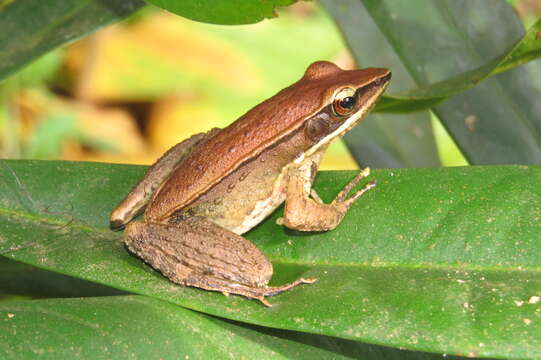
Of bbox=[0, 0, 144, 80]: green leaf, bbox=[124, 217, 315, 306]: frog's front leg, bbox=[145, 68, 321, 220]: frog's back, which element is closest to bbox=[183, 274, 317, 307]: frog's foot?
bbox=[124, 217, 315, 306]: frog's front leg

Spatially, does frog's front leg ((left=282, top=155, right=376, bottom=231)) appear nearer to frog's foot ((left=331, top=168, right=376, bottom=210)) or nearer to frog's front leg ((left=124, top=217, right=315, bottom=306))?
frog's foot ((left=331, top=168, right=376, bottom=210))

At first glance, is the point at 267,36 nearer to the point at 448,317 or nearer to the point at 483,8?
the point at 483,8

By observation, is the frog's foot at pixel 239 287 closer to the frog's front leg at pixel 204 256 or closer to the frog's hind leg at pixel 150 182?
the frog's front leg at pixel 204 256

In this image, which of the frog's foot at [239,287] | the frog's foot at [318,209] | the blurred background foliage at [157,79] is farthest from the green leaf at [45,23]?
the blurred background foliage at [157,79]

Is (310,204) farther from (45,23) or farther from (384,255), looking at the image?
(45,23)

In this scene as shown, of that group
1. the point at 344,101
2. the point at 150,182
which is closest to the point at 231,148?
the point at 150,182

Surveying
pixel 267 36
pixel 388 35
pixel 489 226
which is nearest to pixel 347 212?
pixel 489 226
